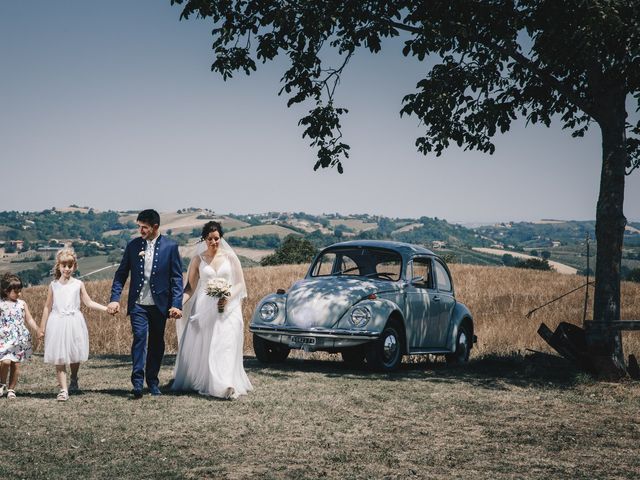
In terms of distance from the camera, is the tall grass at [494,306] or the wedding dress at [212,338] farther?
the tall grass at [494,306]

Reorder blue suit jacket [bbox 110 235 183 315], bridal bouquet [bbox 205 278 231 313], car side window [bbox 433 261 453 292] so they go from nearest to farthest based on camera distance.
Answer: blue suit jacket [bbox 110 235 183 315] < bridal bouquet [bbox 205 278 231 313] < car side window [bbox 433 261 453 292]

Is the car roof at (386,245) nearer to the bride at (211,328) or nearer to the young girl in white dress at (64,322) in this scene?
the bride at (211,328)

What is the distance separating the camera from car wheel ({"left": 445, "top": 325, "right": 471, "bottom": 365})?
14746mm

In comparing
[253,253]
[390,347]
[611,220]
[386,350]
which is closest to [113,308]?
[386,350]

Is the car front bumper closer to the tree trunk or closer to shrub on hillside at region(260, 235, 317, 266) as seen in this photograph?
the tree trunk

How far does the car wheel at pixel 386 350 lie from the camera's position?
1230 centimetres

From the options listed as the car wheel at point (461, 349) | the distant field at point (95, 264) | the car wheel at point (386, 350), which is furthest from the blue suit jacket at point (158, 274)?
the distant field at point (95, 264)

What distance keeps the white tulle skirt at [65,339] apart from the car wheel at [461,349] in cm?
765

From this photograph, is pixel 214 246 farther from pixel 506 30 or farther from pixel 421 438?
pixel 506 30

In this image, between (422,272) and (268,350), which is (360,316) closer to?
(268,350)

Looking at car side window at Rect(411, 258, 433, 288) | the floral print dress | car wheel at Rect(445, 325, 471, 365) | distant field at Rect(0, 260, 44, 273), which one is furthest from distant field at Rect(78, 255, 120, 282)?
the floral print dress

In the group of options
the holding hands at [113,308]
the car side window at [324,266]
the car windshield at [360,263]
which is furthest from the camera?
the car side window at [324,266]

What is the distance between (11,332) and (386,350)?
5.91m

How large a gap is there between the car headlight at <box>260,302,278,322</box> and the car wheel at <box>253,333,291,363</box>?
0.51 meters
